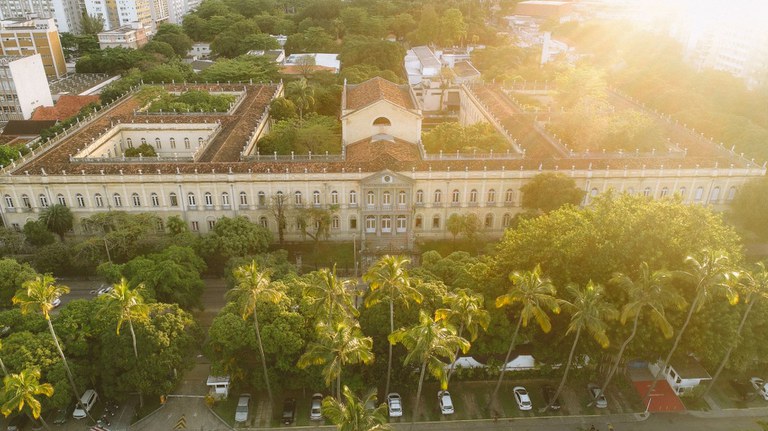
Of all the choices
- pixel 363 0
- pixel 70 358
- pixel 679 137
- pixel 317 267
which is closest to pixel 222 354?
pixel 70 358

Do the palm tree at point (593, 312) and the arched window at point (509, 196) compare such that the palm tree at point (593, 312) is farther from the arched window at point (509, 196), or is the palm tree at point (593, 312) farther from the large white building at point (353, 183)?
the large white building at point (353, 183)

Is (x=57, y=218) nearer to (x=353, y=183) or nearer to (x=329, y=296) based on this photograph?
(x=353, y=183)

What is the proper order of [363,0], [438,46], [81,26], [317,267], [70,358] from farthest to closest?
[363,0] < [81,26] < [438,46] < [317,267] < [70,358]

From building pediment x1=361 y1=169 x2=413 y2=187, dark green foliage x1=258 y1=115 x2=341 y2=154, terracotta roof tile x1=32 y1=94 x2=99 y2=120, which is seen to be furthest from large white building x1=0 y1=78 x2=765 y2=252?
terracotta roof tile x1=32 y1=94 x2=99 y2=120

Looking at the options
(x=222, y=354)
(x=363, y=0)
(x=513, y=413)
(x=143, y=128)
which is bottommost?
(x=513, y=413)

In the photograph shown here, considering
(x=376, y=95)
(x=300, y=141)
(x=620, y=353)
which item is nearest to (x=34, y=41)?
(x=300, y=141)

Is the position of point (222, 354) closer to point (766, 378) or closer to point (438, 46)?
point (766, 378)

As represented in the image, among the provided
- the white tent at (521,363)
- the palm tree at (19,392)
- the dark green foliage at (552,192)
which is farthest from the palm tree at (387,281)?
the dark green foliage at (552,192)
